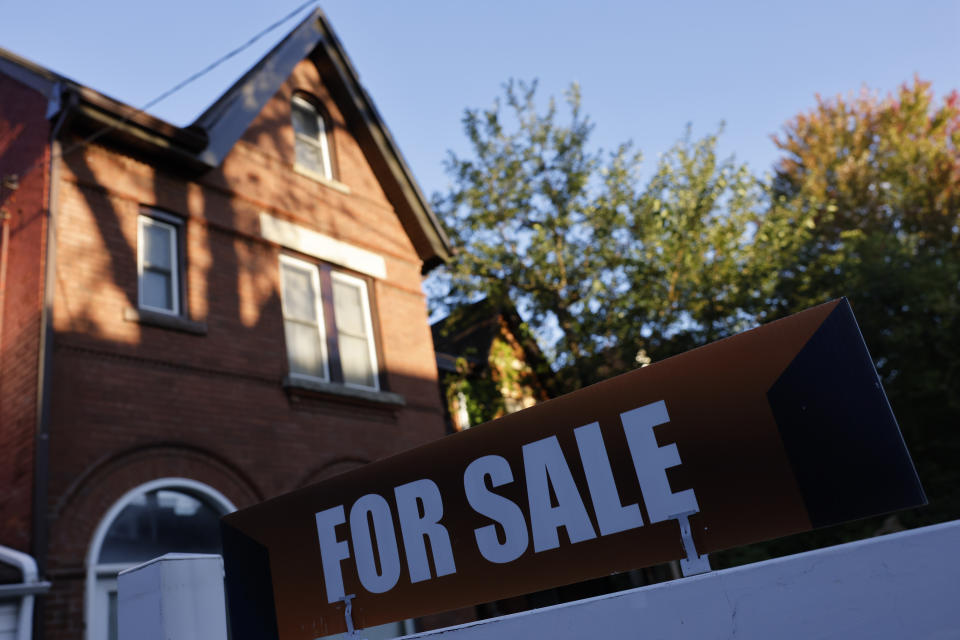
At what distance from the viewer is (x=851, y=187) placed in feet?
82.1

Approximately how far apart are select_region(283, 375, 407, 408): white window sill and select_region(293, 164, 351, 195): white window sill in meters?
3.37

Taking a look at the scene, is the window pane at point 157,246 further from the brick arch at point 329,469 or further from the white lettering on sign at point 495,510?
the white lettering on sign at point 495,510

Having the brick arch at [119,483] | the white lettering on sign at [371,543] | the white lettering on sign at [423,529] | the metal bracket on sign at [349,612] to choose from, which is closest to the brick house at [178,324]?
the brick arch at [119,483]

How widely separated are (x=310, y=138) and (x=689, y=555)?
36.5ft

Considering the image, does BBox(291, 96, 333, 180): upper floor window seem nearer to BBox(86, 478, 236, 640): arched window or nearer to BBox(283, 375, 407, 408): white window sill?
BBox(283, 375, 407, 408): white window sill

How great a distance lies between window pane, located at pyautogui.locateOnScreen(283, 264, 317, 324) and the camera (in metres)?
10.9

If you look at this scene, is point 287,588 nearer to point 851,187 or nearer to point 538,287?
point 538,287

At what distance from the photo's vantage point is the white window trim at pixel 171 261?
30.2 feet

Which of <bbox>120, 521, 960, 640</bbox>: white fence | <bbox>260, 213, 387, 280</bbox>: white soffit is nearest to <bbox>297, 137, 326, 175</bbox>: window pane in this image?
<bbox>260, 213, 387, 280</bbox>: white soffit

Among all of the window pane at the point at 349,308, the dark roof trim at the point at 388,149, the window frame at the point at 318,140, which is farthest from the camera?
the dark roof trim at the point at 388,149

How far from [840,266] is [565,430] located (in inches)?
718

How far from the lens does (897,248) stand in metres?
19.2

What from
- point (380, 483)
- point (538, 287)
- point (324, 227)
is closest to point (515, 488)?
point (380, 483)

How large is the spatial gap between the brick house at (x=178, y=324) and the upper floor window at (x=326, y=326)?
0.03m
